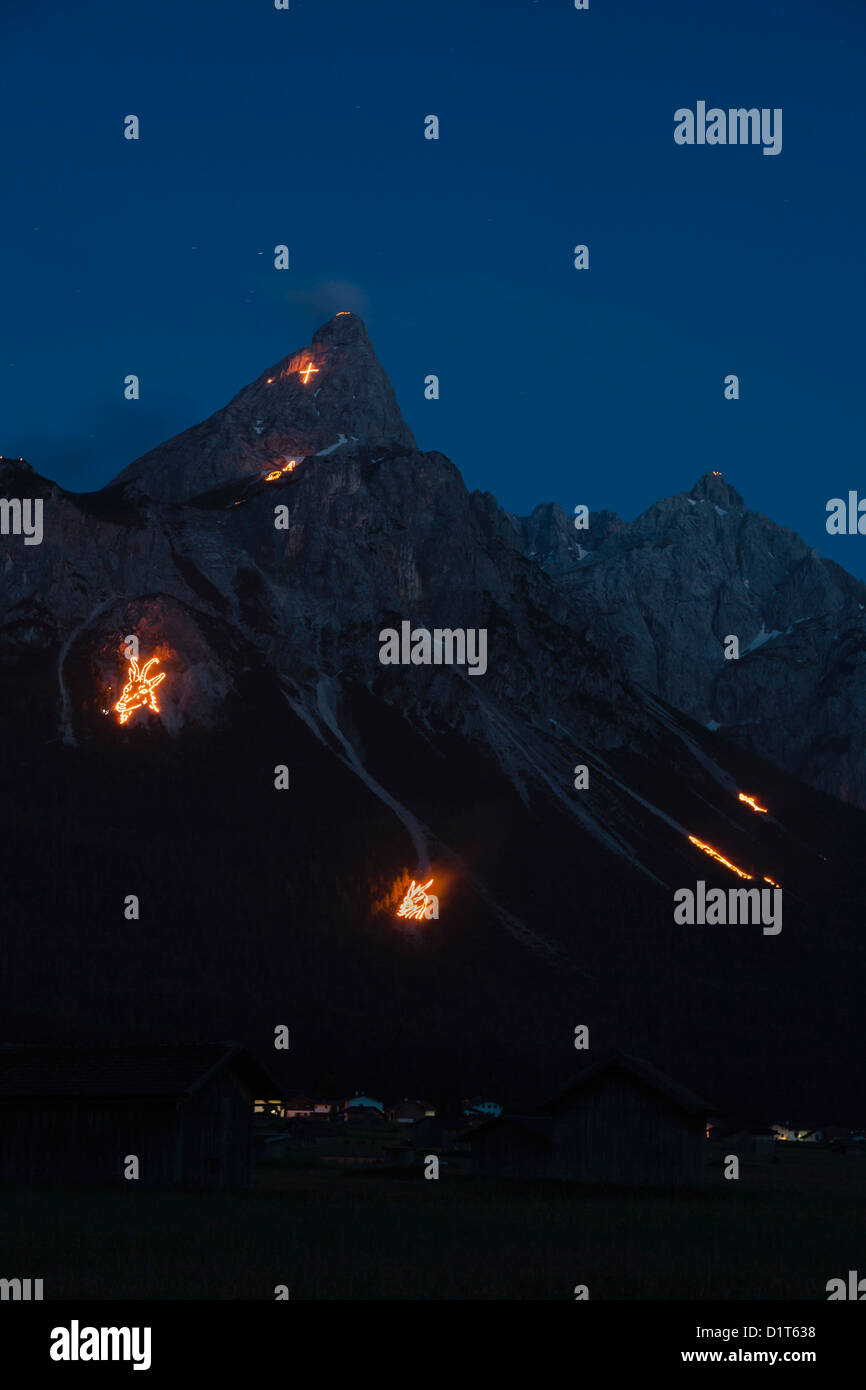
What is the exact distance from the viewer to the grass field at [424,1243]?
31.3 metres

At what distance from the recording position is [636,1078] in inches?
2771

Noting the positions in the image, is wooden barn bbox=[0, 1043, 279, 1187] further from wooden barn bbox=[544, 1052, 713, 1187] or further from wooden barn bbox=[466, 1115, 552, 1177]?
wooden barn bbox=[544, 1052, 713, 1187]

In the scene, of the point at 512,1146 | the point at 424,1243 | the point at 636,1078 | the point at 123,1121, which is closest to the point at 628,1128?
the point at 636,1078

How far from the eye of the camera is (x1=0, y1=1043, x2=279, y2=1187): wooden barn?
190ft

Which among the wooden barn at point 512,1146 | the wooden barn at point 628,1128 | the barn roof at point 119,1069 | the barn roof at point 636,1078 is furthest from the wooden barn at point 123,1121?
the barn roof at point 636,1078

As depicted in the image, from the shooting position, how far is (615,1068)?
234 ft

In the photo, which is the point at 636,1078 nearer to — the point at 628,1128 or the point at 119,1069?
the point at 628,1128

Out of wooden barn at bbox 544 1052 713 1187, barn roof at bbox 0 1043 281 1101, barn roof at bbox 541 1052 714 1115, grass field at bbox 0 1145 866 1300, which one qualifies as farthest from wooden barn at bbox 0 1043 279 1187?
barn roof at bbox 541 1052 714 1115

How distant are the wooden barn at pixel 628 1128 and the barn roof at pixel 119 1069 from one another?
16.0 m

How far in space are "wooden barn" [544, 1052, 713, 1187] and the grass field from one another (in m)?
5.25

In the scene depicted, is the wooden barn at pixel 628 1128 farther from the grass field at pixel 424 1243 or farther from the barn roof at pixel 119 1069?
the barn roof at pixel 119 1069
